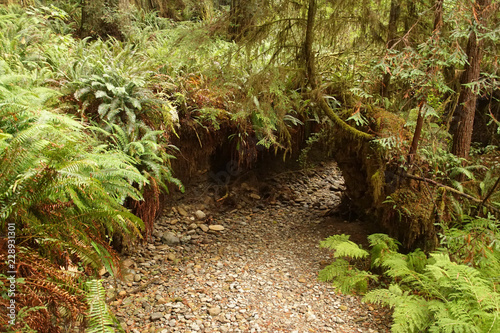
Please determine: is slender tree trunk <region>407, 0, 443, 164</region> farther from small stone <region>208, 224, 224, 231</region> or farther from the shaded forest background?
small stone <region>208, 224, 224, 231</region>

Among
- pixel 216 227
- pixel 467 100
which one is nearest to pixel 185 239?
pixel 216 227

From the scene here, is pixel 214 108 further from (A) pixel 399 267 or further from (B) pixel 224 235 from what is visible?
(A) pixel 399 267

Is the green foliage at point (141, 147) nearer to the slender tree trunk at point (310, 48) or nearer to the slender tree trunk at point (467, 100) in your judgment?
the slender tree trunk at point (310, 48)

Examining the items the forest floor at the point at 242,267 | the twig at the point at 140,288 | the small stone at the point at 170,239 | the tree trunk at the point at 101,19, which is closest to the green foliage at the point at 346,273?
the forest floor at the point at 242,267

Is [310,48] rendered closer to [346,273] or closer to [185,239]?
[346,273]

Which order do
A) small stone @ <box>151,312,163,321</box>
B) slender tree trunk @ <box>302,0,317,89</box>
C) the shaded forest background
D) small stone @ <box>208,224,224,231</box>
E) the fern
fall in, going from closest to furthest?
the fern < the shaded forest background < small stone @ <box>151,312,163,321</box> < slender tree trunk @ <box>302,0,317,89</box> < small stone @ <box>208,224,224,231</box>

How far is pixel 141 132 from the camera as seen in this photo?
4.09 m

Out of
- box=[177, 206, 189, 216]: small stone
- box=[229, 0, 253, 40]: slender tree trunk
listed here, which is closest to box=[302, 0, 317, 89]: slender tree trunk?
box=[229, 0, 253, 40]: slender tree trunk

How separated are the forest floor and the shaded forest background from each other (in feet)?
1.51

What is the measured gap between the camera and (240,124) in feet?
17.0

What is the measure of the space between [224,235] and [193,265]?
0.90 metres

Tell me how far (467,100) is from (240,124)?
10.3ft

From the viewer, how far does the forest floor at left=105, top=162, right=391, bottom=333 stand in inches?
121

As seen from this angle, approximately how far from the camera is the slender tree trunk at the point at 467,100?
3.45 m
